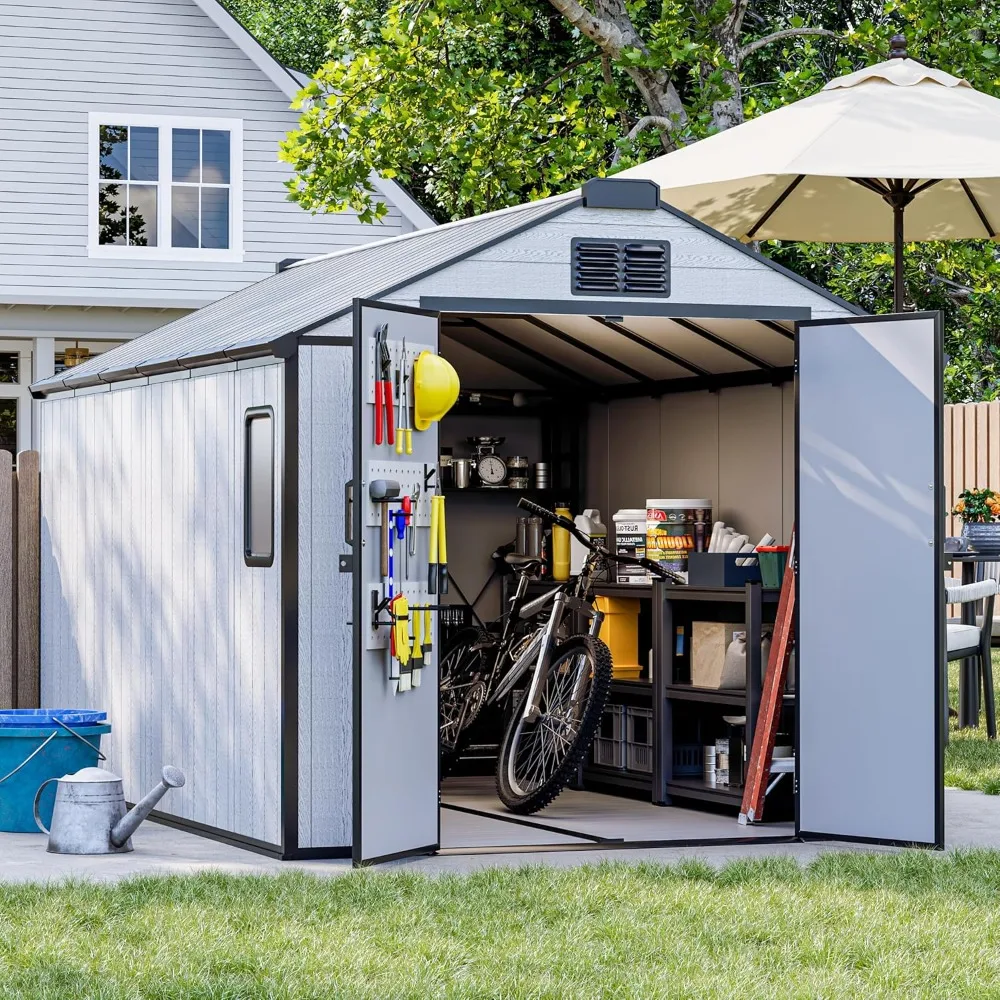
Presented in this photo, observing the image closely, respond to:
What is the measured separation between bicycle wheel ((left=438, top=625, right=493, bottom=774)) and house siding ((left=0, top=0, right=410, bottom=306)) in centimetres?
800

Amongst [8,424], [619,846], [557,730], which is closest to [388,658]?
[619,846]

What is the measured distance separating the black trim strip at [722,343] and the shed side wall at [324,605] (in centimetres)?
187

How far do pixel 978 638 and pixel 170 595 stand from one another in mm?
4918

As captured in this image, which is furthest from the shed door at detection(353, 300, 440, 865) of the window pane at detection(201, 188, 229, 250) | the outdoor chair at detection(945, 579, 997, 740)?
the window pane at detection(201, 188, 229, 250)

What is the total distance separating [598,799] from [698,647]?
103cm

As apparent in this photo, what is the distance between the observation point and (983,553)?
10.7m

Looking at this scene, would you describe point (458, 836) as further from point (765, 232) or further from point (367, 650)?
point (765, 232)

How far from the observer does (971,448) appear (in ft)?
53.3

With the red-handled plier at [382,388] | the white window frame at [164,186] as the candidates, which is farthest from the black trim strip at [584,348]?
the white window frame at [164,186]

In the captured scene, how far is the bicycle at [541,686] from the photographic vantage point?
830cm

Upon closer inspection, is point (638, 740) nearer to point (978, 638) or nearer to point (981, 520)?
point (978, 638)

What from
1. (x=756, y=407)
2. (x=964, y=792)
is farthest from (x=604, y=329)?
(x=964, y=792)

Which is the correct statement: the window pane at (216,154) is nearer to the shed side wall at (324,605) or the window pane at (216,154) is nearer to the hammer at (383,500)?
the shed side wall at (324,605)

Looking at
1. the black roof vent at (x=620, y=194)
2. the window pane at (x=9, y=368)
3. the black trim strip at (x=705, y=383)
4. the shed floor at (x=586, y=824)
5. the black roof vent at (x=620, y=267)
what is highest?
the window pane at (x=9, y=368)
